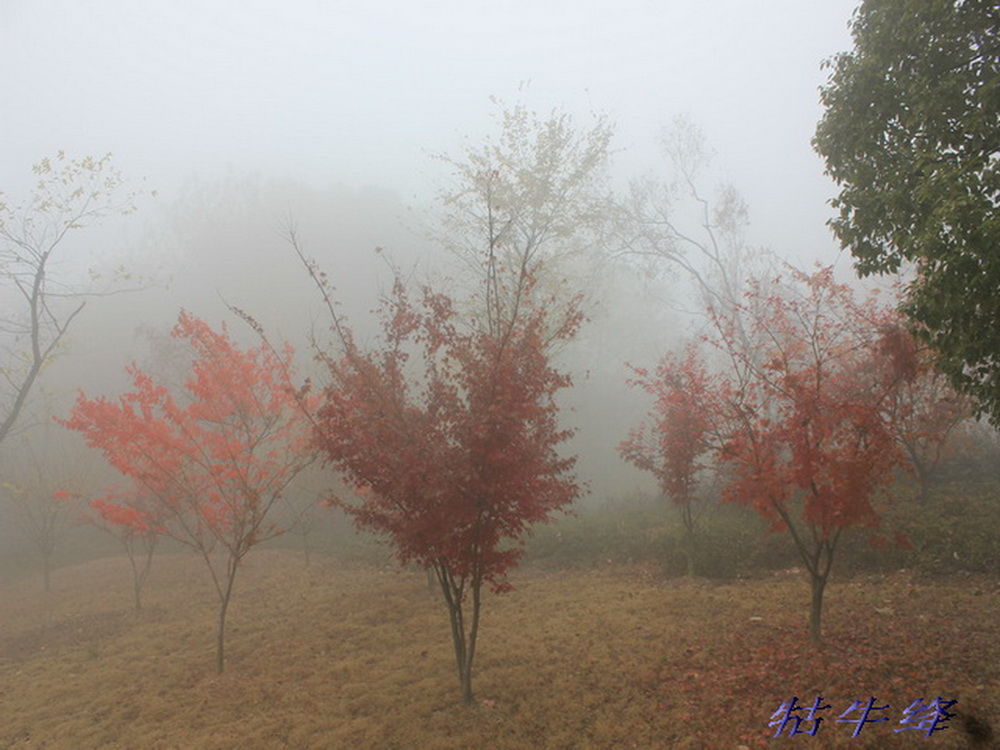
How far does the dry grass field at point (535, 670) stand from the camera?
15.3 feet

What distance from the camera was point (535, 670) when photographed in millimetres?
6086

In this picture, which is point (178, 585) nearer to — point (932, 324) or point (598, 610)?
point (598, 610)

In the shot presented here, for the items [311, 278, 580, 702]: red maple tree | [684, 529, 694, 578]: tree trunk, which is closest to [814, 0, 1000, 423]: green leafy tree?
[311, 278, 580, 702]: red maple tree

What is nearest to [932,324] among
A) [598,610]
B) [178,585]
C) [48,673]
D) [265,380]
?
[598,610]

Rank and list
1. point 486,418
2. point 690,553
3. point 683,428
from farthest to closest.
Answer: point 690,553
point 683,428
point 486,418

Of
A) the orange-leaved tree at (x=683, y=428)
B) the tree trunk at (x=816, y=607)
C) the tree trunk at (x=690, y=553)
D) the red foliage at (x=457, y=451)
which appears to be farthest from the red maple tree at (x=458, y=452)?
the tree trunk at (x=690, y=553)

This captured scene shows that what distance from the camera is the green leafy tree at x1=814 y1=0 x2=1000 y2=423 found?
4211 millimetres

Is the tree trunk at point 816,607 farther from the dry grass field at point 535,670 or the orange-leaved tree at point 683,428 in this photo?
the orange-leaved tree at point 683,428

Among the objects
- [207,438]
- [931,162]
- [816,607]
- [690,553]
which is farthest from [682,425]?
[207,438]

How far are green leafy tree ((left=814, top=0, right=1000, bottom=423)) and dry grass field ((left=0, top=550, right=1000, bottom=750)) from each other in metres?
2.72

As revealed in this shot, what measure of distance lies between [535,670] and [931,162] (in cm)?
635

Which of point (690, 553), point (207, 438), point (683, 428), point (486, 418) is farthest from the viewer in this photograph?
point (690, 553)

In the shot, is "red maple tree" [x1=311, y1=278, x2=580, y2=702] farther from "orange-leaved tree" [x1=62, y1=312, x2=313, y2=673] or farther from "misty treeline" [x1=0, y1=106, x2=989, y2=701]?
"orange-leaved tree" [x1=62, y1=312, x2=313, y2=673]

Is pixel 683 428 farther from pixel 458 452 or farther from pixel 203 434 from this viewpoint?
pixel 203 434
